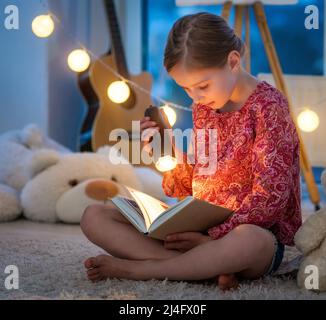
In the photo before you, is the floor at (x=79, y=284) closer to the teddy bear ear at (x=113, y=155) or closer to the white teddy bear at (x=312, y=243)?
the white teddy bear at (x=312, y=243)

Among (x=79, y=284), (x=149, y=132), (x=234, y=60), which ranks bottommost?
(x=79, y=284)


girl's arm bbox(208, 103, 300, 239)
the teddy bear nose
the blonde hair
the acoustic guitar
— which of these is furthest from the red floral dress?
the acoustic guitar

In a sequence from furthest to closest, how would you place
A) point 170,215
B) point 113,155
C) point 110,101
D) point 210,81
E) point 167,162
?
point 110,101, point 113,155, point 167,162, point 210,81, point 170,215

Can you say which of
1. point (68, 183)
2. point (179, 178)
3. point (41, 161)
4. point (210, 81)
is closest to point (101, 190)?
point (68, 183)

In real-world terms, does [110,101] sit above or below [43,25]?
below

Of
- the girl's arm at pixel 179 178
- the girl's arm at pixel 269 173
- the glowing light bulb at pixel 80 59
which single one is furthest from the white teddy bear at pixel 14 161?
the girl's arm at pixel 269 173

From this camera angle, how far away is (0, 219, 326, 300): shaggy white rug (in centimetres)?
89

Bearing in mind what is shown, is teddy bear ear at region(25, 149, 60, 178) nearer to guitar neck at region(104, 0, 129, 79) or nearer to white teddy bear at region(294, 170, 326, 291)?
guitar neck at region(104, 0, 129, 79)

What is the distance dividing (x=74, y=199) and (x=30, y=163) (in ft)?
0.69

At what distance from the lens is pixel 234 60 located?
3.42 feet

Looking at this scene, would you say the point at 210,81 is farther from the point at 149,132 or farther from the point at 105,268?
the point at 105,268

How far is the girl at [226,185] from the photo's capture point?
0.95 m

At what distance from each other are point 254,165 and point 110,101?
4.51ft

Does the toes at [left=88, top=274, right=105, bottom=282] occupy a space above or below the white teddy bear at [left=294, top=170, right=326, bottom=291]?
below
